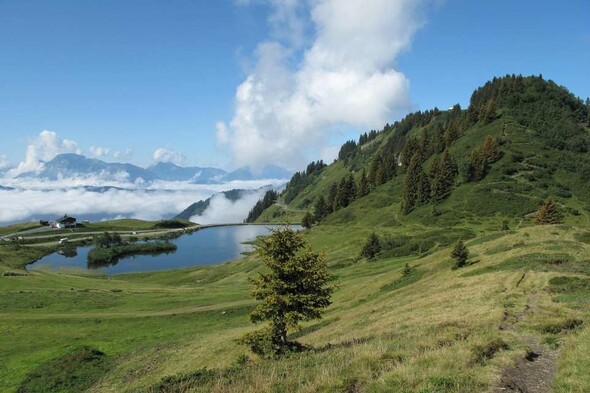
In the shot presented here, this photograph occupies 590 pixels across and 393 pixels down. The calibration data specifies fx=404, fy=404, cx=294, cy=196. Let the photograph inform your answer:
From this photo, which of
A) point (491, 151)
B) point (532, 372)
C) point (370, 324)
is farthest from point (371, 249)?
point (491, 151)

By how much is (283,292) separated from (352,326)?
9.48 meters

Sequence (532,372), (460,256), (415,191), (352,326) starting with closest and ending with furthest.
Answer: (532,372), (352,326), (460,256), (415,191)

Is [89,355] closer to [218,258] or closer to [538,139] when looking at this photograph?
[218,258]

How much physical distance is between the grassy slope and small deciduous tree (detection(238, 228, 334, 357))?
131 inches

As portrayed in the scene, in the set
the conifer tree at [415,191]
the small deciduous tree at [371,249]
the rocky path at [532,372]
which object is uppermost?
the conifer tree at [415,191]

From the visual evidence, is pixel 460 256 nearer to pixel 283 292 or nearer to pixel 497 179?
pixel 283 292

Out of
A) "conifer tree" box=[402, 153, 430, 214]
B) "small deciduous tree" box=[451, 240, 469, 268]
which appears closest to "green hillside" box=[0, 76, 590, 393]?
"small deciduous tree" box=[451, 240, 469, 268]

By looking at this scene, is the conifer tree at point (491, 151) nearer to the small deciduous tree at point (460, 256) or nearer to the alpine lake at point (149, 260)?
the alpine lake at point (149, 260)

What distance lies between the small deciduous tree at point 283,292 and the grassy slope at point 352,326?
333cm

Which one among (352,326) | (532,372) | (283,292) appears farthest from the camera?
(352,326)

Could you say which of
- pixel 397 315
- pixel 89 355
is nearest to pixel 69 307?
pixel 89 355

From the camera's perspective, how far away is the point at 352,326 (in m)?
35.5

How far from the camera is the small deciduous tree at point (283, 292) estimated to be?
28.6m

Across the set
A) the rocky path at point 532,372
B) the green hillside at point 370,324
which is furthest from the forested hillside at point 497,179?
the rocky path at point 532,372
